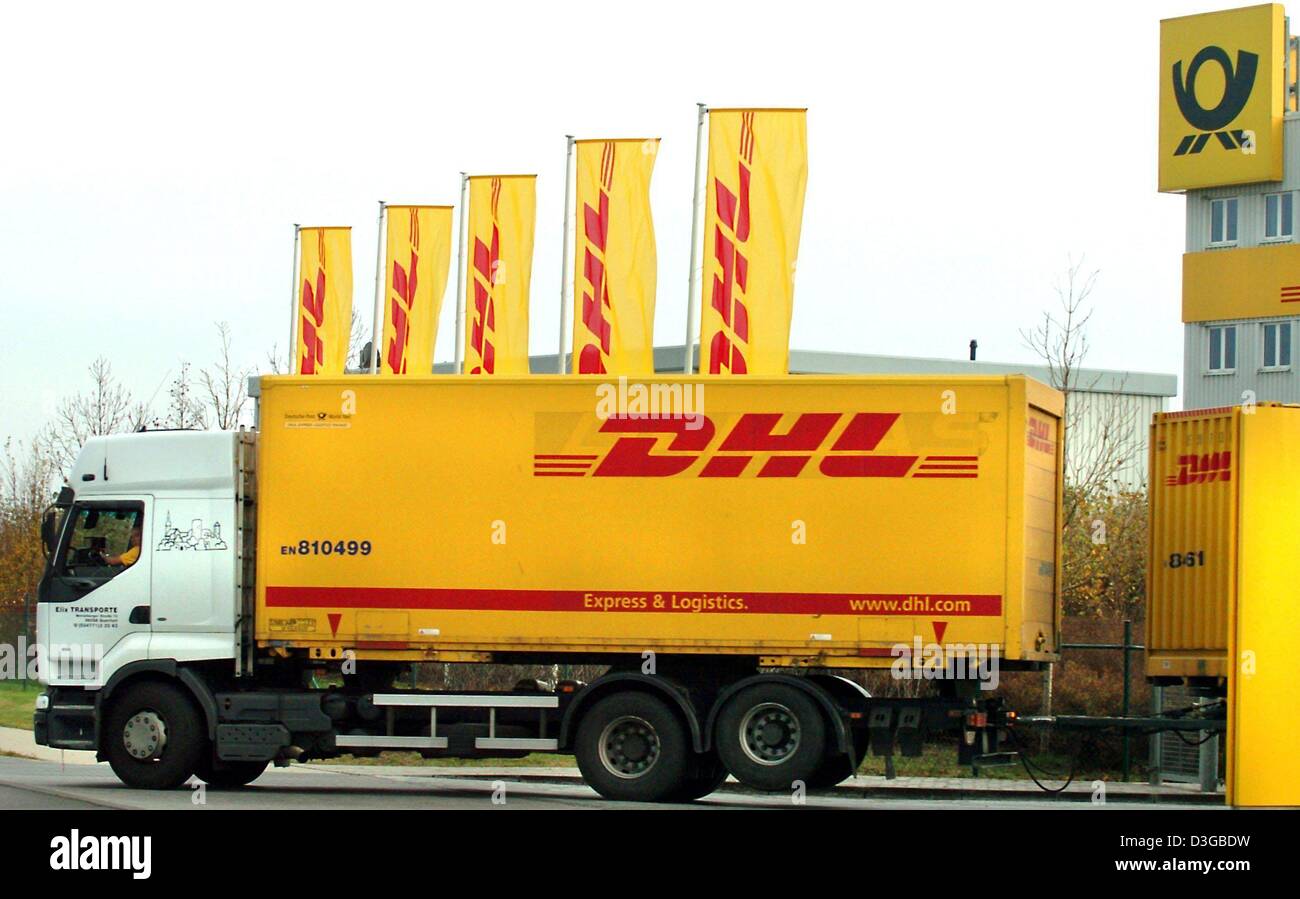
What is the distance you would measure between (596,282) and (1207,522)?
10.2 meters

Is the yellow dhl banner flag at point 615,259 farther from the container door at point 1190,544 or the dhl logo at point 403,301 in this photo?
the container door at point 1190,544

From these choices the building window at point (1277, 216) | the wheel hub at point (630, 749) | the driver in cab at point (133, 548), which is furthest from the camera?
the building window at point (1277, 216)

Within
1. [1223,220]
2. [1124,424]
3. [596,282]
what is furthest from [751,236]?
[1124,424]

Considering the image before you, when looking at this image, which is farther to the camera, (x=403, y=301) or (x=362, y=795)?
(x=403, y=301)

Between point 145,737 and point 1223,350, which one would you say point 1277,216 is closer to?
point 1223,350

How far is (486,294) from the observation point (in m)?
26.3

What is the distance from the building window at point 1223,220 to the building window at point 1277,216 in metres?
0.68

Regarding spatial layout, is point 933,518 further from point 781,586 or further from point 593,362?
point 593,362

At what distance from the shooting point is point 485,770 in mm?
22172

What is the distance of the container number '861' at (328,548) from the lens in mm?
16344

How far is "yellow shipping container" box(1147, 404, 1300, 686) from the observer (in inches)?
590

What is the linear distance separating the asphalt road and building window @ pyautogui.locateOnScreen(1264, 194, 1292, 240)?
75.9 ft

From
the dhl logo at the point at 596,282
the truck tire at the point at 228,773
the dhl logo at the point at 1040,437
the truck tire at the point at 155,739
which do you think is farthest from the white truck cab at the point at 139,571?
the dhl logo at the point at 596,282

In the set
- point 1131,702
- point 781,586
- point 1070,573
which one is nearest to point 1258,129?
point 1070,573
